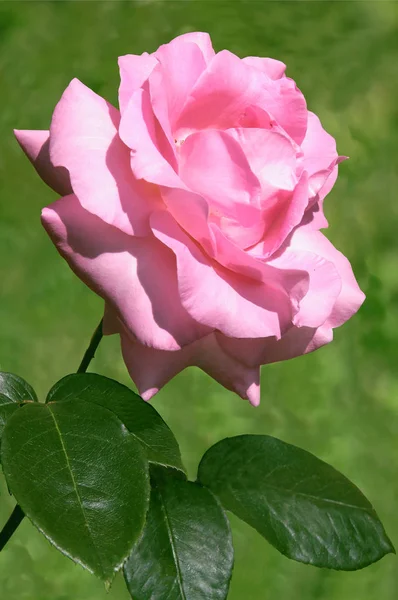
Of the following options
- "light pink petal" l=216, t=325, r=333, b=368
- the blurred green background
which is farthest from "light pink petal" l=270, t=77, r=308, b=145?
the blurred green background

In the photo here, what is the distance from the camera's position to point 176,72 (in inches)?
14.6

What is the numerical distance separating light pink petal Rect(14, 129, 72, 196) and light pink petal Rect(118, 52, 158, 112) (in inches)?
1.7

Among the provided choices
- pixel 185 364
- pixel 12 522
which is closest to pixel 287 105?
pixel 185 364

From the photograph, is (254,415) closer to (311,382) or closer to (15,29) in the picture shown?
(311,382)

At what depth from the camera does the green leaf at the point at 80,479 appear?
0.29 meters

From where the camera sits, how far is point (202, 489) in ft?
1.34

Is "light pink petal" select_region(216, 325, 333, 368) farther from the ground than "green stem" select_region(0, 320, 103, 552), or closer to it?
farther from the ground

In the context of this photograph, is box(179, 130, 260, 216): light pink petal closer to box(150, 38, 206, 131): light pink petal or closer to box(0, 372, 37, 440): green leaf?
box(150, 38, 206, 131): light pink petal

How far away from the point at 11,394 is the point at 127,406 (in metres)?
0.05

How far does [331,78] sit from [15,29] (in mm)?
472

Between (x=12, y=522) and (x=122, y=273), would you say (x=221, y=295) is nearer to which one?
(x=122, y=273)

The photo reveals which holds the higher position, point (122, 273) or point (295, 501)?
point (122, 273)

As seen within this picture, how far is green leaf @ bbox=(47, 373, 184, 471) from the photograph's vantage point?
1.16 feet

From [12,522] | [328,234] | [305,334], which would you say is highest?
[305,334]
